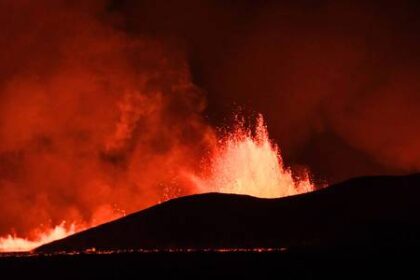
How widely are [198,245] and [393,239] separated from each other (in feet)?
68.7

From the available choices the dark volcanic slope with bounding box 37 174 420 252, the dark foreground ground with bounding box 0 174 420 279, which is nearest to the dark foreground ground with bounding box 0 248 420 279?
the dark foreground ground with bounding box 0 174 420 279

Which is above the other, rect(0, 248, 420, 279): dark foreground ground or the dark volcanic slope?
the dark volcanic slope

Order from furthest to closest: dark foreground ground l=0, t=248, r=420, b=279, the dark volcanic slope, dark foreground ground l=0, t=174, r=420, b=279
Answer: the dark volcanic slope, dark foreground ground l=0, t=174, r=420, b=279, dark foreground ground l=0, t=248, r=420, b=279

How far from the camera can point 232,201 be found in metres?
76.6

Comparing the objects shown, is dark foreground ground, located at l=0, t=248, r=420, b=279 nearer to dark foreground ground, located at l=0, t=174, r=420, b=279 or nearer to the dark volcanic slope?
dark foreground ground, located at l=0, t=174, r=420, b=279

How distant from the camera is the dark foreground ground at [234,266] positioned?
3688 cm

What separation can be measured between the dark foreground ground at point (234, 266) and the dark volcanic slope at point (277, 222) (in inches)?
407

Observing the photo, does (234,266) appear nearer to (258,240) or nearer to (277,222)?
(258,240)

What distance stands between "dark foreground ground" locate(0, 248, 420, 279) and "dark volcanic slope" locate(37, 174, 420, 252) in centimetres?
1033

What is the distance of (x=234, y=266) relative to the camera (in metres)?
42.4

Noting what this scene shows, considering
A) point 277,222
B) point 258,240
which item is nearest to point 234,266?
point 258,240

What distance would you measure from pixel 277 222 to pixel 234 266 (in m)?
26.8

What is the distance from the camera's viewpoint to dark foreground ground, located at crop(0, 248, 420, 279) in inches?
1452

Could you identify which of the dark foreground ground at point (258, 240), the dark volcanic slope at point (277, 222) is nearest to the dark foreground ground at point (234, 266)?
the dark foreground ground at point (258, 240)
